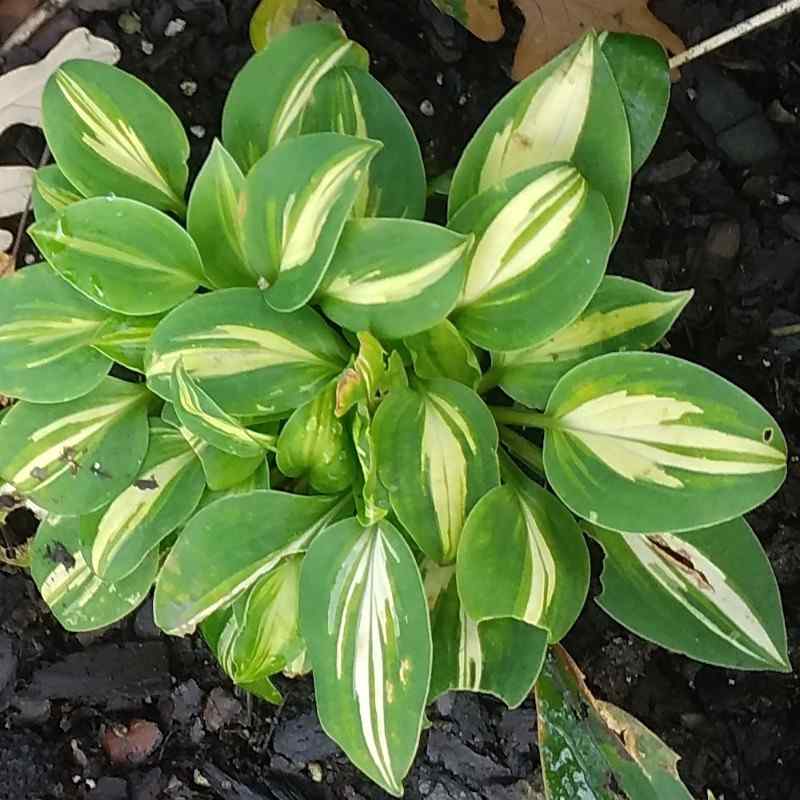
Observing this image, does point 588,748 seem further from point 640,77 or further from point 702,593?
point 640,77

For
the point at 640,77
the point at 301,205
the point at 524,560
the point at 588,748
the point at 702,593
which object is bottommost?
the point at 588,748

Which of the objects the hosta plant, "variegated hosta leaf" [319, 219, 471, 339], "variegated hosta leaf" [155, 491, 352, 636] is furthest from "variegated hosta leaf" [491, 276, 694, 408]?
"variegated hosta leaf" [155, 491, 352, 636]

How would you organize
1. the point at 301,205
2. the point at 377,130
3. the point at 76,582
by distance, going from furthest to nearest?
the point at 76,582 < the point at 377,130 < the point at 301,205

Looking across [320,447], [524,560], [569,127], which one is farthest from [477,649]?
[569,127]

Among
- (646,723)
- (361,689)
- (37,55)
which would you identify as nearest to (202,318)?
(361,689)

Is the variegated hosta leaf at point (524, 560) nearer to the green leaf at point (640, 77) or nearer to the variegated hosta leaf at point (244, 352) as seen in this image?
the variegated hosta leaf at point (244, 352)

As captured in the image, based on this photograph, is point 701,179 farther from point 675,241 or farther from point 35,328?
point 35,328

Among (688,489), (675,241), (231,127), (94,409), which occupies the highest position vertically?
(231,127)
